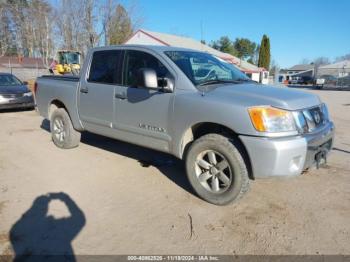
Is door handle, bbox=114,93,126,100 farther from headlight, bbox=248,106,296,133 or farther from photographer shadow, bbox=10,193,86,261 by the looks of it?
headlight, bbox=248,106,296,133

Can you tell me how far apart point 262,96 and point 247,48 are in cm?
7865

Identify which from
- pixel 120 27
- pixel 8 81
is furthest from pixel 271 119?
pixel 120 27

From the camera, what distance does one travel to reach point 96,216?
3.63m

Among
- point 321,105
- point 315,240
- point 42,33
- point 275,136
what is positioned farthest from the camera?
point 42,33

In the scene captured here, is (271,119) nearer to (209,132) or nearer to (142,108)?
(209,132)

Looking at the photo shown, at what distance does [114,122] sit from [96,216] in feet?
5.86

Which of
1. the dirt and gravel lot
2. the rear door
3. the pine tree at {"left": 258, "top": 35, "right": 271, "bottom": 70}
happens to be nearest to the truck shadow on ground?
the dirt and gravel lot

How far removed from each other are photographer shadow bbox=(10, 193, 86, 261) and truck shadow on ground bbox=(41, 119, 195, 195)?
158cm

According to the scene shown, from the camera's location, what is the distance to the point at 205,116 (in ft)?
12.7

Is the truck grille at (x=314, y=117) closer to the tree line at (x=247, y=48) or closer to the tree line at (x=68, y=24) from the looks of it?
the tree line at (x=68, y=24)

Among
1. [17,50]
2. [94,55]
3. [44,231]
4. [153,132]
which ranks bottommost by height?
[44,231]

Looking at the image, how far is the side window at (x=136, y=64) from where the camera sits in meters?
4.53

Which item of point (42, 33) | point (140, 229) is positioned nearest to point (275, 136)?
point (140, 229)

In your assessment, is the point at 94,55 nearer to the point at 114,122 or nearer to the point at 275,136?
the point at 114,122
